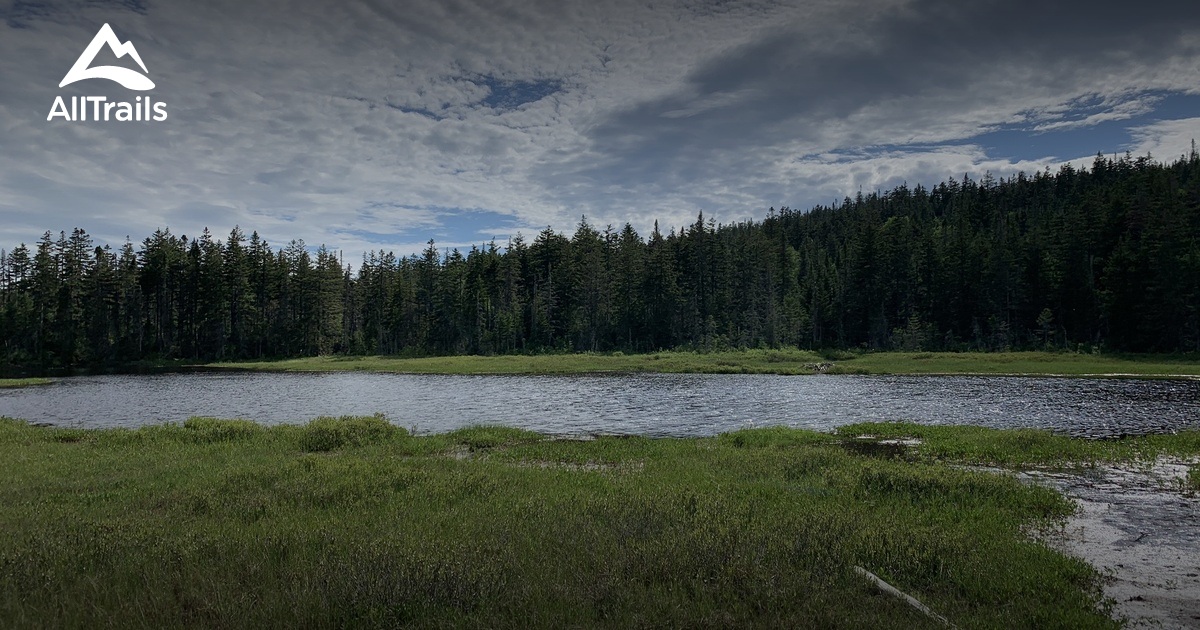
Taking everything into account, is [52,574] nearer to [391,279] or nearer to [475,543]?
[475,543]

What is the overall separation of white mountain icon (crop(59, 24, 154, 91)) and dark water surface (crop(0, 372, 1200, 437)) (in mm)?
17698

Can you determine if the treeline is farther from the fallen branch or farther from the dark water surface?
the fallen branch

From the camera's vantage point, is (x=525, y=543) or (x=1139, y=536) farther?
(x=1139, y=536)

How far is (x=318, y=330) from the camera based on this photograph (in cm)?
11506

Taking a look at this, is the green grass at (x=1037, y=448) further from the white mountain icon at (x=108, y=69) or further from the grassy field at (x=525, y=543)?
the white mountain icon at (x=108, y=69)

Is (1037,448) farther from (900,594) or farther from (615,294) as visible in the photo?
(615,294)

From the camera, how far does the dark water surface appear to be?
105 ft

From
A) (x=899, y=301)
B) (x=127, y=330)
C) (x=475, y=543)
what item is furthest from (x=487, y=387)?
(x=127, y=330)

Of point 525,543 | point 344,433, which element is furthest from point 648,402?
point 525,543

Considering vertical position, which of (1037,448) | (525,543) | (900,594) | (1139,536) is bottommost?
(1037,448)

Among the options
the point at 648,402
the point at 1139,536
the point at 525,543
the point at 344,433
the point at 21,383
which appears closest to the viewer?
the point at 525,543

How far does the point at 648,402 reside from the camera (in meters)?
42.0

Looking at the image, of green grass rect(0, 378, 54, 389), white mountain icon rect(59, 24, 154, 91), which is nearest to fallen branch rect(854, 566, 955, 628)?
white mountain icon rect(59, 24, 154, 91)

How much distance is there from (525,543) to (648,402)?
3181 cm
